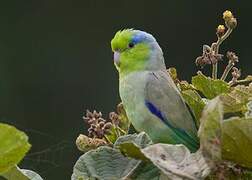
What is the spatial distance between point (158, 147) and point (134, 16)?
4.35 metres

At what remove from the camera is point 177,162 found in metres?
0.75

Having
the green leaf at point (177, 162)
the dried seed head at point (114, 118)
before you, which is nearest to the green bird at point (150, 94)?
the dried seed head at point (114, 118)

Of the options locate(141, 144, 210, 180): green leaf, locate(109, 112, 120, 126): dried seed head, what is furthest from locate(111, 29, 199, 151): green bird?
locate(141, 144, 210, 180): green leaf

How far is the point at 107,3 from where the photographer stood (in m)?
5.27

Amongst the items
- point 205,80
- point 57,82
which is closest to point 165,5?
point 57,82

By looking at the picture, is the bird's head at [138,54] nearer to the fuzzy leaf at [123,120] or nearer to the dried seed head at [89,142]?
the fuzzy leaf at [123,120]

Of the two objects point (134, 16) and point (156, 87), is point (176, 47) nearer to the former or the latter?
point (134, 16)

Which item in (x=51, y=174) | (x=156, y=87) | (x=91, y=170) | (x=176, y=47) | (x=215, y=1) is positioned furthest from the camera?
(x=215, y=1)

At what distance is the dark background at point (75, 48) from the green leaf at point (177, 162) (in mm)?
3671

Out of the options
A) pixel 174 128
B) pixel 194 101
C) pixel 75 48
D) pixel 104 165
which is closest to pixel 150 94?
pixel 174 128

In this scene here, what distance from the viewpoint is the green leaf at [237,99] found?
921 millimetres

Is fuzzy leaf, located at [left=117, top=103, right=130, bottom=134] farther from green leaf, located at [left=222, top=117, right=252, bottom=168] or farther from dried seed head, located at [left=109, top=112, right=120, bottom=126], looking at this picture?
green leaf, located at [left=222, top=117, right=252, bottom=168]

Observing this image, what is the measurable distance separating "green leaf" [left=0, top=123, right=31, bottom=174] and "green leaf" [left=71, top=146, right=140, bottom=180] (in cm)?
11

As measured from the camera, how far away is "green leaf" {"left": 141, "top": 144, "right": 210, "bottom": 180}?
730 millimetres
